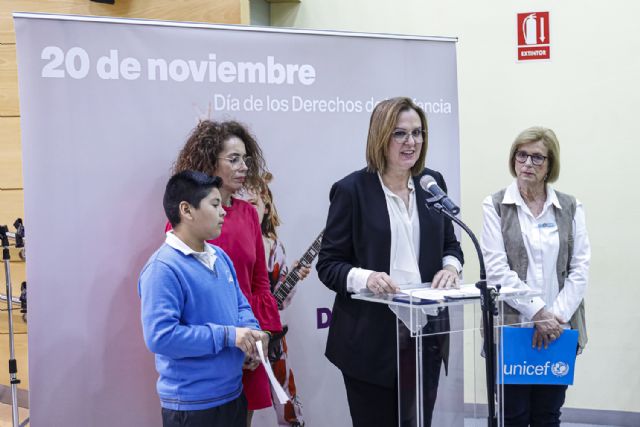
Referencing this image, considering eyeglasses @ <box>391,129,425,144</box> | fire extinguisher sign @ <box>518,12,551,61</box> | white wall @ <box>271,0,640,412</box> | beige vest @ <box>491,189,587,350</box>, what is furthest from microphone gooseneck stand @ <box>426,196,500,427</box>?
fire extinguisher sign @ <box>518,12,551,61</box>

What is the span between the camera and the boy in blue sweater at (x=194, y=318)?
2.08 m

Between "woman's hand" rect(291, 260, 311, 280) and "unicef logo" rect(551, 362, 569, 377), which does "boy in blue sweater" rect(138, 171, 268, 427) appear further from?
"unicef logo" rect(551, 362, 569, 377)

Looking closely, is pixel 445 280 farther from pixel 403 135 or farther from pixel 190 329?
pixel 190 329

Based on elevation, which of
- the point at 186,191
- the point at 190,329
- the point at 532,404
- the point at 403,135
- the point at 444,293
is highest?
the point at 403,135

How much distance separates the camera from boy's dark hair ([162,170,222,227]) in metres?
2.23

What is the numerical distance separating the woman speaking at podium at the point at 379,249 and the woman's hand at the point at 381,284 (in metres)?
0.09

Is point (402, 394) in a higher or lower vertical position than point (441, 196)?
lower

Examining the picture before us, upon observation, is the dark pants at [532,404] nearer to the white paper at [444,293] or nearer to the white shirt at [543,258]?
the white shirt at [543,258]

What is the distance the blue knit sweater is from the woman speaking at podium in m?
0.38

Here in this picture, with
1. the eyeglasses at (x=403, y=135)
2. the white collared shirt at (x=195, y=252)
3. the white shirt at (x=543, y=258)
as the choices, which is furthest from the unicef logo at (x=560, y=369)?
the white collared shirt at (x=195, y=252)

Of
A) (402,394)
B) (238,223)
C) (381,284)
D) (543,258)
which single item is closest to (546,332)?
(543,258)

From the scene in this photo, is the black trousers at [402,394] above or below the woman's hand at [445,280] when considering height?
below

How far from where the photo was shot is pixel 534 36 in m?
4.38

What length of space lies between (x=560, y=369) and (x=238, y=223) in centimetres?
138
